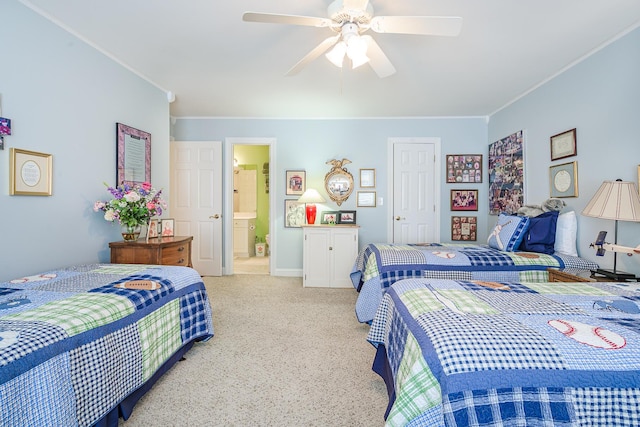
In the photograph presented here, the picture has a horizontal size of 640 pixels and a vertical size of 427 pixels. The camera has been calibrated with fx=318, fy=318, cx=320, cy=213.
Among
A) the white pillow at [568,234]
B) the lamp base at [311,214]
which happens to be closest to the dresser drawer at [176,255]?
the lamp base at [311,214]

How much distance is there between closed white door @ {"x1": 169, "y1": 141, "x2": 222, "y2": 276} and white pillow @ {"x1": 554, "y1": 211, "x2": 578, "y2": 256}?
13.8 ft

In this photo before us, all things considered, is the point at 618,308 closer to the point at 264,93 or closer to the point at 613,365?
the point at 613,365

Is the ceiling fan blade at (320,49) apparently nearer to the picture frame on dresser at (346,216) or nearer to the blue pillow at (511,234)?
the blue pillow at (511,234)

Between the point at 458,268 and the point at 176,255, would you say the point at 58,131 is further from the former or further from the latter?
the point at 458,268

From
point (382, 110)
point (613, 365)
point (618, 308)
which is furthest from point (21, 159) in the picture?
point (382, 110)

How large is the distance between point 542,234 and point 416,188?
2.02 meters

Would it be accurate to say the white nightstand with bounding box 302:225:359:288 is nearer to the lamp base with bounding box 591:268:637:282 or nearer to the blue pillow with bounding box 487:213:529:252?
the blue pillow with bounding box 487:213:529:252

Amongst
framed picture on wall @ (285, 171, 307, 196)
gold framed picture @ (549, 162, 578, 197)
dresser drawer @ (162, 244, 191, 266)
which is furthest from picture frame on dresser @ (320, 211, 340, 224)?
gold framed picture @ (549, 162, 578, 197)

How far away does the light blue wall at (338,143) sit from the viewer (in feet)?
15.7

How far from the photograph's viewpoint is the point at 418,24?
188 cm

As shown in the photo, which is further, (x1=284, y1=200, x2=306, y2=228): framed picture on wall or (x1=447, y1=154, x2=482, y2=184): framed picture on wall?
(x1=284, y1=200, x2=306, y2=228): framed picture on wall

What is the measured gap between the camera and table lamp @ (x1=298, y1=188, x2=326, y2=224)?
4480mm

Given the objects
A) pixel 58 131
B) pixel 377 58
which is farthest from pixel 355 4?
pixel 58 131

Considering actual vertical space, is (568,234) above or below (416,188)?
below
